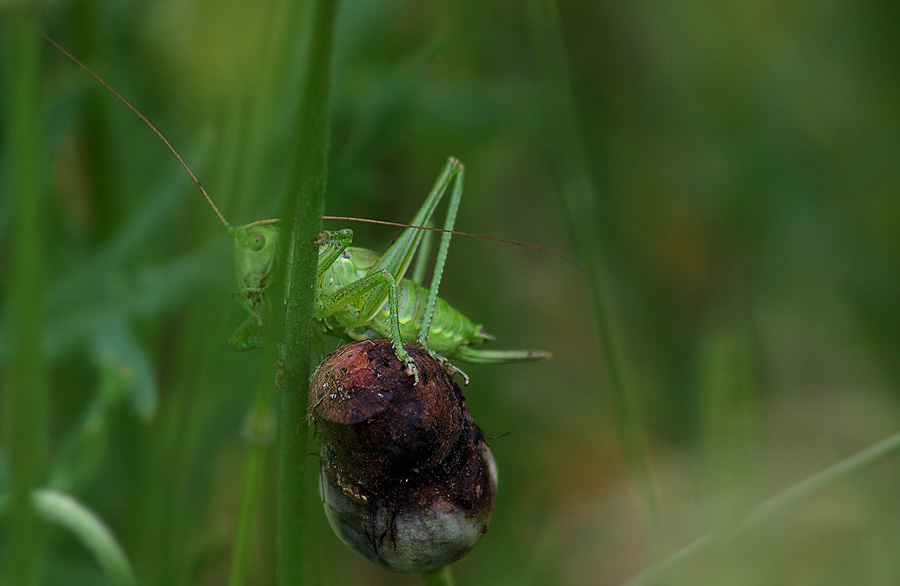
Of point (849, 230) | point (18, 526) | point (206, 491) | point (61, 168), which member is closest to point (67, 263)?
point (61, 168)

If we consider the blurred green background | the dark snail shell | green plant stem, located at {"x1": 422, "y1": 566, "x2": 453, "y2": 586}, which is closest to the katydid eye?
the blurred green background

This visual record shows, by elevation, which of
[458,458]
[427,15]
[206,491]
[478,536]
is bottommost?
[206,491]

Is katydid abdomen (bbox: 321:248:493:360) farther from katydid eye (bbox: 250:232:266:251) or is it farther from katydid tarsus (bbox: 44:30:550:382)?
katydid eye (bbox: 250:232:266:251)

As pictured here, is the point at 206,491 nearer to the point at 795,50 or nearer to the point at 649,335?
the point at 649,335

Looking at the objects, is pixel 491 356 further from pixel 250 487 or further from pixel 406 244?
pixel 250 487

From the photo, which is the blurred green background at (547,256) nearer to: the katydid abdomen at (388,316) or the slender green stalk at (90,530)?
the slender green stalk at (90,530)
